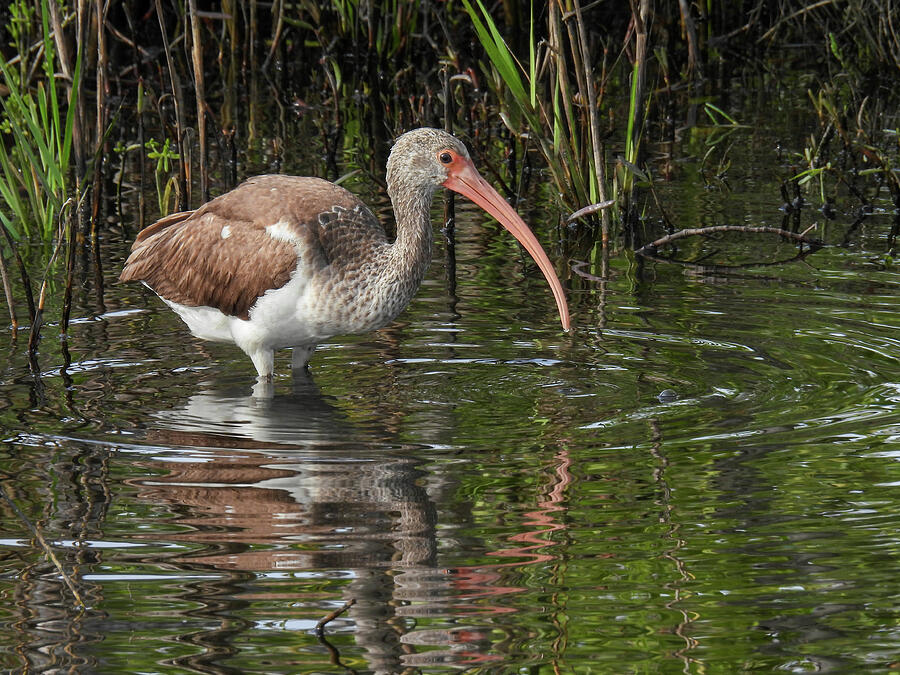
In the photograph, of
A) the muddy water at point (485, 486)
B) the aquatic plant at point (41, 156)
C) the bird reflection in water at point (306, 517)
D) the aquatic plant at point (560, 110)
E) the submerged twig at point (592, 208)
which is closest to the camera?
the muddy water at point (485, 486)

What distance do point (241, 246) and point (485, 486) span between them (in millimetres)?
2077

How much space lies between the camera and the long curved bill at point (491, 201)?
6852 mm

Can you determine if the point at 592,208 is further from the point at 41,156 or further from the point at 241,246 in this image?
the point at 41,156

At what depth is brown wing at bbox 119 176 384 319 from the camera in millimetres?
6723

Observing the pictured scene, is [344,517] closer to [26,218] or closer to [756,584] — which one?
[756,584]

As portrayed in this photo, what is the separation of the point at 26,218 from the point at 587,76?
3.59 metres

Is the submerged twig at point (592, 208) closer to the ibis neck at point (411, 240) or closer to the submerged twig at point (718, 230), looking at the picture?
the submerged twig at point (718, 230)

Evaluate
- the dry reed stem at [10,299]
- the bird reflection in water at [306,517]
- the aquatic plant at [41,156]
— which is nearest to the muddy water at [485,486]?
the bird reflection in water at [306,517]

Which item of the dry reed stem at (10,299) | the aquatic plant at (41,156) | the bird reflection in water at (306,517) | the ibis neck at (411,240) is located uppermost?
the aquatic plant at (41,156)

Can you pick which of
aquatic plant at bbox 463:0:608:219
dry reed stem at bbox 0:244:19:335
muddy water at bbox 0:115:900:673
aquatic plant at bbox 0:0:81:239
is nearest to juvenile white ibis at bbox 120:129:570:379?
muddy water at bbox 0:115:900:673

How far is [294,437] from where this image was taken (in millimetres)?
6215

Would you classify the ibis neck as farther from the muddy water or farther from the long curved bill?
the muddy water

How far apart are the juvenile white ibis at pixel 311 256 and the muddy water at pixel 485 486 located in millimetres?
328

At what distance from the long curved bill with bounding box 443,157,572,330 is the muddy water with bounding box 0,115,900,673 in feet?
1.27
